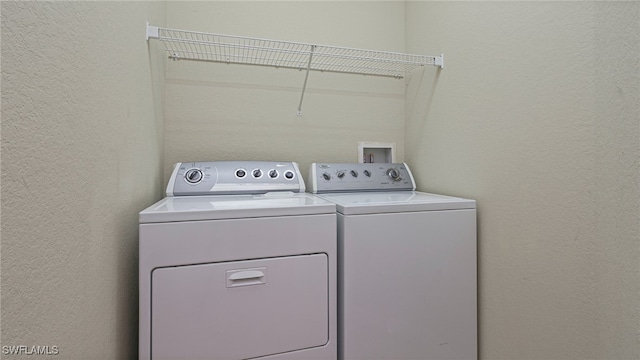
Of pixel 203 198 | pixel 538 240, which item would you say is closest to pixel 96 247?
pixel 203 198

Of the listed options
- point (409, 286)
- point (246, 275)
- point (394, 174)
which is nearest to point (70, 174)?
point (246, 275)

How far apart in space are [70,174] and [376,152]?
167cm

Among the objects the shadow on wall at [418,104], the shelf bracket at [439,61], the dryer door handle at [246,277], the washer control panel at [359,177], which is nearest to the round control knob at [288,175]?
the washer control panel at [359,177]

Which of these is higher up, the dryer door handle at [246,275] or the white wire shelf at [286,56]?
the white wire shelf at [286,56]

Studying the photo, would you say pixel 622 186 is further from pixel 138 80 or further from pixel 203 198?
pixel 138 80

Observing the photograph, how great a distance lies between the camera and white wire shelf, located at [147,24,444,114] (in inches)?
60.9

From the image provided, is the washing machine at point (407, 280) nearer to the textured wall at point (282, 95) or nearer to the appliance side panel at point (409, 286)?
the appliance side panel at point (409, 286)

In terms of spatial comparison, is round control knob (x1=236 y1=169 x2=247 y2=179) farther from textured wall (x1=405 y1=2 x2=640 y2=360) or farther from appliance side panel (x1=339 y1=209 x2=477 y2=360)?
textured wall (x1=405 y1=2 x2=640 y2=360)

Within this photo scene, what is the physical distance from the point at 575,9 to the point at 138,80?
154 cm

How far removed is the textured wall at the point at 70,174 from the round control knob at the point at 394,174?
1315 mm

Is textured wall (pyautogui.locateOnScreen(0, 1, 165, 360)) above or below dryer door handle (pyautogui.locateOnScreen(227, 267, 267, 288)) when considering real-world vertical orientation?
above

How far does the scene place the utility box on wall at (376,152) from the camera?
6.30 ft

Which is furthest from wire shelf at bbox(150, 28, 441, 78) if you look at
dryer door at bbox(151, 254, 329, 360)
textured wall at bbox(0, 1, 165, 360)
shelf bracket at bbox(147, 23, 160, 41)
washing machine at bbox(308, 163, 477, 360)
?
dryer door at bbox(151, 254, 329, 360)

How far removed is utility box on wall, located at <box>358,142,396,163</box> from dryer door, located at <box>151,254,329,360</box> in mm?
1036
